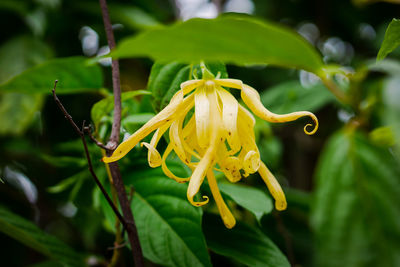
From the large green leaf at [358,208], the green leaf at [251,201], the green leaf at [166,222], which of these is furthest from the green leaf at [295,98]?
the green leaf at [166,222]

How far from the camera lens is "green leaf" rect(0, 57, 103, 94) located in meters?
0.61

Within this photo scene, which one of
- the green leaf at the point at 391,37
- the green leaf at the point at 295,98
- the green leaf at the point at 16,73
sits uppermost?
the green leaf at the point at 391,37

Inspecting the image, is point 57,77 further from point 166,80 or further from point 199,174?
point 199,174

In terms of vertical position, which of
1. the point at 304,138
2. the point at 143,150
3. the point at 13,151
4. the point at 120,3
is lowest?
the point at 304,138

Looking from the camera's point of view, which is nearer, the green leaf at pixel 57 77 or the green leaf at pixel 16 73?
the green leaf at pixel 57 77

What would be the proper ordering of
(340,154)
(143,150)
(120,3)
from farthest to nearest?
(120,3) < (340,154) < (143,150)

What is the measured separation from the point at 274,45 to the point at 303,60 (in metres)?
0.02

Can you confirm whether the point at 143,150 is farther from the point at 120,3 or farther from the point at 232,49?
the point at 120,3

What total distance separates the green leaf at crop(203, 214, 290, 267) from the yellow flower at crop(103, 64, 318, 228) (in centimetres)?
15

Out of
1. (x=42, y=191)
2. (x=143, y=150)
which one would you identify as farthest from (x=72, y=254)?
(x=42, y=191)

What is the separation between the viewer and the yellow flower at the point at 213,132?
39cm

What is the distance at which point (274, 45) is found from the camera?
246 millimetres

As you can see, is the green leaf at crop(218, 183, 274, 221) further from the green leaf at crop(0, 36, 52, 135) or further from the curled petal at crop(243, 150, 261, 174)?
the green leaf at crop(0, 36, 52, 135)

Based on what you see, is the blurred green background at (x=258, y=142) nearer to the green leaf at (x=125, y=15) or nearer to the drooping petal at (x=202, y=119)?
the green leaf at (x=125, y=15)
